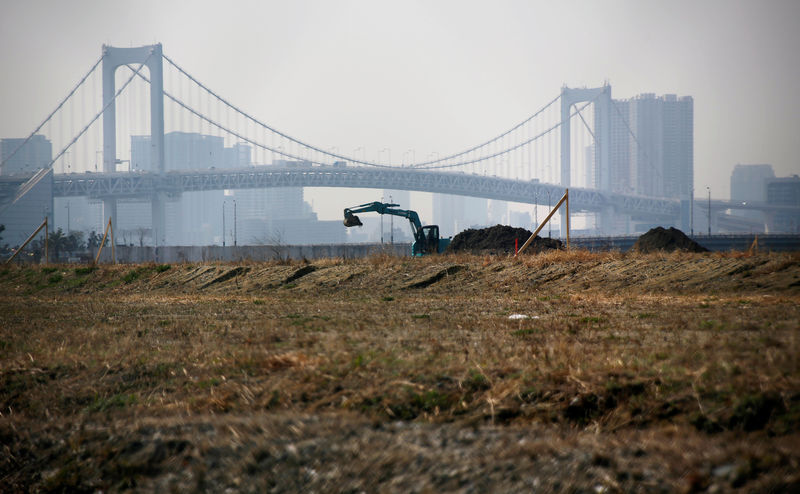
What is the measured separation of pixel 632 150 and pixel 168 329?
180m

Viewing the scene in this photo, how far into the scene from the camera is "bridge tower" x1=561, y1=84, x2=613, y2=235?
11638cm

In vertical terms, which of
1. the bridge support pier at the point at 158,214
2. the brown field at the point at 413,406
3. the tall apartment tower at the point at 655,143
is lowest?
the brown field at the point at 413,406

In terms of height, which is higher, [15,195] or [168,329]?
[15,195]

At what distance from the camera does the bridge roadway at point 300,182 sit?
91381 mm

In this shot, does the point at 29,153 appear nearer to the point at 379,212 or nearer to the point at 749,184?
the point at 379,212

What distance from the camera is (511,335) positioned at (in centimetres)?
696

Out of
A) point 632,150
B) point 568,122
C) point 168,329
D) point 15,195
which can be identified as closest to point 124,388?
point 168,329

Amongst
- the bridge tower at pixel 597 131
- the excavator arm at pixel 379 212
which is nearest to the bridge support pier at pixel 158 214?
the bridge tower at pixel 597 131

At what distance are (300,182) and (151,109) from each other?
27.8 m

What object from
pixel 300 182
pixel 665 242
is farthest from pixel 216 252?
pixel 300 182

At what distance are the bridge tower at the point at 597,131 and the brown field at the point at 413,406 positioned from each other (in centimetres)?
10626

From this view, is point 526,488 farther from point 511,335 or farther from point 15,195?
point 15,195

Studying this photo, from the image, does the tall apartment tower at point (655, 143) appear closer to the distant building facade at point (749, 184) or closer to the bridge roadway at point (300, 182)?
the distant building facade at point (749, 184)

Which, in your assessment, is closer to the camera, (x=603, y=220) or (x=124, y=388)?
(x=124, y=388)
